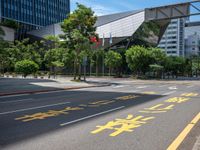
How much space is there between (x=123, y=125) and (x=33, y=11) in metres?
119

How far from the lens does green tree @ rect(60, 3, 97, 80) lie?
4453 centimetres

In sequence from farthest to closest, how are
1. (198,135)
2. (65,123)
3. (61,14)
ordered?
(61,14)
(65,123)
(198,135)

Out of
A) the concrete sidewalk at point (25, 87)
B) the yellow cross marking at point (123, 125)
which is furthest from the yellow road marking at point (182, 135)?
the concrete sidewalk at point (25, 87)

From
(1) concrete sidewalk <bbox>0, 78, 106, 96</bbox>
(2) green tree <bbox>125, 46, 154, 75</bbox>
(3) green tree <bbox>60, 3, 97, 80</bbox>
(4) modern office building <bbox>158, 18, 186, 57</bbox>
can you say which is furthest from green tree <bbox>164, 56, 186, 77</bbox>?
(4) modern office building <bbox>158, 18, 186, 57</bbox>

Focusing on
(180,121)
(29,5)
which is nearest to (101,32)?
(29,5)

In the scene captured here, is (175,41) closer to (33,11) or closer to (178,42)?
(178,42)

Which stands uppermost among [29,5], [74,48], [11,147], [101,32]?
[29,5]

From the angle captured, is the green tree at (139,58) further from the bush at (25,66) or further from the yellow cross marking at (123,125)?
the yellow cross marking at (123,125)

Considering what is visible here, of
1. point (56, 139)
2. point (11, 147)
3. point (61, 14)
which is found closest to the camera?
point (11, 147)

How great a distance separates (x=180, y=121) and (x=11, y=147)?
5.98 m

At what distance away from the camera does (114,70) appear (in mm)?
83875

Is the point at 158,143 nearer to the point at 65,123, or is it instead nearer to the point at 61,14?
the point at 65,123

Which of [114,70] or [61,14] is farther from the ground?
[61,14]

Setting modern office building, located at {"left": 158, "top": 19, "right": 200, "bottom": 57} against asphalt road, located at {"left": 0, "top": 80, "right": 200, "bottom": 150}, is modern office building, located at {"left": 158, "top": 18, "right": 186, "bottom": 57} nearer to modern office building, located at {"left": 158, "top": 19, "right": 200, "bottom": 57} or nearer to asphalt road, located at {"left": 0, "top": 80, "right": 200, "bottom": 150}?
modern office building, located at {"left": 158, "top": 19, "right": 200, "bottom": 57}
